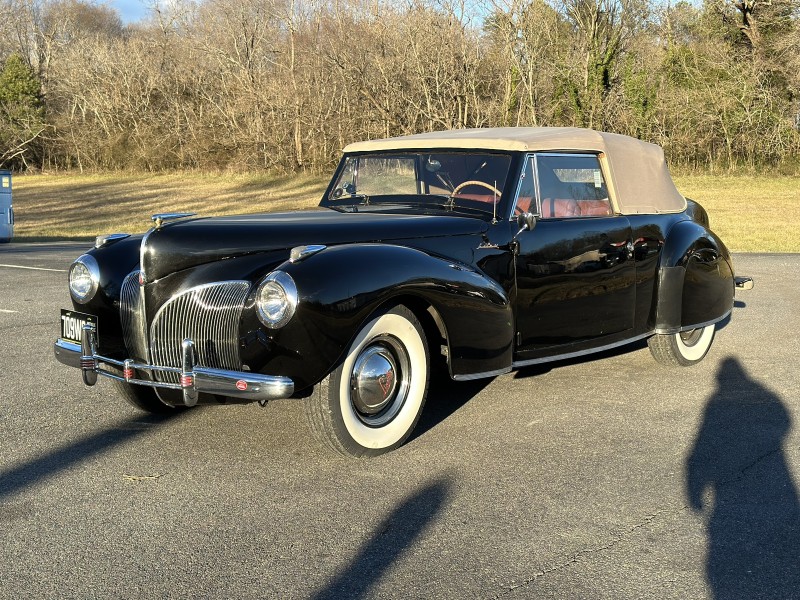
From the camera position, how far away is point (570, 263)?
5359 mm

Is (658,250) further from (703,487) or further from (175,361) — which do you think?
(175,361)

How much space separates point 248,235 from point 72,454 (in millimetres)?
1413

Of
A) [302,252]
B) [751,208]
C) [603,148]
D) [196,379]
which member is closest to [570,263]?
[603,148]

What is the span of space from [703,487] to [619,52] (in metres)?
35.0

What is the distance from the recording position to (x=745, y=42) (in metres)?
36.5

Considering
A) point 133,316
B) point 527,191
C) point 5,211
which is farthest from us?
point 5,211

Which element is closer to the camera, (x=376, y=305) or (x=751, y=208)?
(x=376, y=305)

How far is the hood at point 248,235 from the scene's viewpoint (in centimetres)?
432

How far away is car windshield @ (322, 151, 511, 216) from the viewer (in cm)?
531

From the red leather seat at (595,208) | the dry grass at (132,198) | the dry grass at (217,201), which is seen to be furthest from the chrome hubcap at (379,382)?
the dry grass at (132,198)

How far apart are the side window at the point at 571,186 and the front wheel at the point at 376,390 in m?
1.46

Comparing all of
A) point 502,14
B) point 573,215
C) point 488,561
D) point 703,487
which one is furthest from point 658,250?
point 502,14

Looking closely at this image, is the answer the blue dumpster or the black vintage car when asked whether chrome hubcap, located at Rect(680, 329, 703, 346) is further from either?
the blue dumpster

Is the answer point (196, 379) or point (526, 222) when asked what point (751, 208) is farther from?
point (196, 379)
